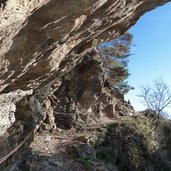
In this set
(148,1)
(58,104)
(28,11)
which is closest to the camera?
(28,11)

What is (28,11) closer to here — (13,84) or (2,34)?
(2,34)

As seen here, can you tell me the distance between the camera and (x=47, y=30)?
548cm

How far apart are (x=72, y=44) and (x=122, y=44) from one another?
1869cm

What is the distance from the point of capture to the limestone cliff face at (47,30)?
180 inches

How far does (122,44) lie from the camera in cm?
2566

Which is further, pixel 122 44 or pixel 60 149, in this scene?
pixel 122 44

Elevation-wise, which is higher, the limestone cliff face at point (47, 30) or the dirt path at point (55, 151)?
the limestone cliff face at point (47, 30)

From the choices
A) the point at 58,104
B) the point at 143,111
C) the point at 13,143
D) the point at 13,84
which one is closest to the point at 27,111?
the point at 13,143

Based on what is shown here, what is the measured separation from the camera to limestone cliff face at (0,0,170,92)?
15.0 feet

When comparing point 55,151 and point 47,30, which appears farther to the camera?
point 55,151

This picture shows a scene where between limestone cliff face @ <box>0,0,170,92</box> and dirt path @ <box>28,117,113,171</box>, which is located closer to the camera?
limestone cliff face @ <box>0,0,170,92</box>

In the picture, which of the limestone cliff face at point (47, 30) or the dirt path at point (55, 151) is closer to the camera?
the limestone cliff face at point (47, 30)

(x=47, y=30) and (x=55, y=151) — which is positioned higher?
(x=47, y=30)

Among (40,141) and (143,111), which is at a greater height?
(143,111)
